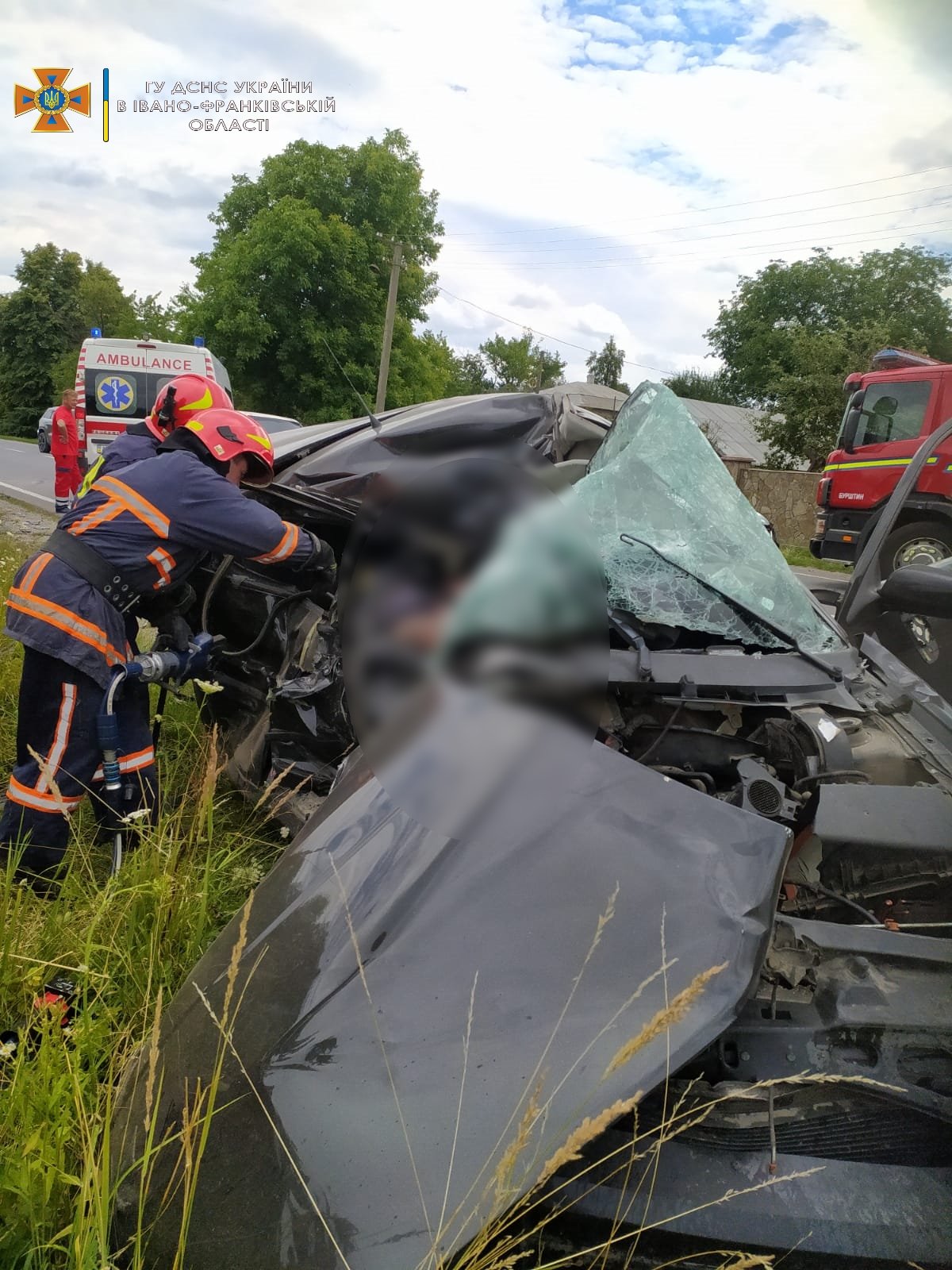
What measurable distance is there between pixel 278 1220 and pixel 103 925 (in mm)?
1511

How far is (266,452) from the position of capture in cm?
301

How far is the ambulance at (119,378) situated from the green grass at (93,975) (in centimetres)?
852

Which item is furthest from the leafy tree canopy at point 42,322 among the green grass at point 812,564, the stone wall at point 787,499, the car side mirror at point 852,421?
the car side mirror at point 852,421

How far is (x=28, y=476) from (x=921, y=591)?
20160 mm

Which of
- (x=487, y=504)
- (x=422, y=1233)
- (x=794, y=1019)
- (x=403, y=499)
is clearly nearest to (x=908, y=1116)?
(x=794, y=1019)

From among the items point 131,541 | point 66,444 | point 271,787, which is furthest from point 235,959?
point 66,444

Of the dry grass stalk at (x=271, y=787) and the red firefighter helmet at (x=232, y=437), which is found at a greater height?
the red firefighter helmet at (x=232, y=437)

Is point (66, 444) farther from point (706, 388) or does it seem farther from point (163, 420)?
point (706, 388)

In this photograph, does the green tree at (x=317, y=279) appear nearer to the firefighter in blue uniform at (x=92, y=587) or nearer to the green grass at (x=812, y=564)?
the firefighter in blue uniform at (x=92, y=587)

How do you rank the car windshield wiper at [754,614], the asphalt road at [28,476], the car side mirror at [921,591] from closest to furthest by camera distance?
the car side mirror at [921,591] → the car windshield wiper at [754,614] → the asphalt road at [28,476]

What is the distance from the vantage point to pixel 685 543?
238cm

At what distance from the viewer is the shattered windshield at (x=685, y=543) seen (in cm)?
223

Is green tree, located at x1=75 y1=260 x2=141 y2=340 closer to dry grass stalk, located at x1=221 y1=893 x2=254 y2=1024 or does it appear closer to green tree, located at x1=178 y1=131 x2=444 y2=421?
green tree, located at x1=178 y1=131 x2=444 y2=421

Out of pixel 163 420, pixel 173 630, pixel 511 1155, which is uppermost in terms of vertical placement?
pixel 163 420
